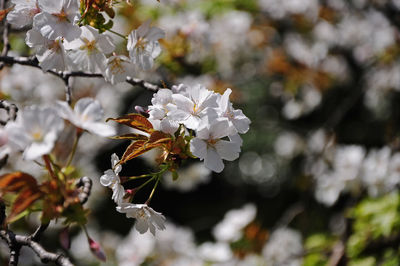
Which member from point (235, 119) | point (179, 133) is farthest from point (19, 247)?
point (235, 119)

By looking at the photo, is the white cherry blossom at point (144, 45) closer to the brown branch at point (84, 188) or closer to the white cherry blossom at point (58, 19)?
the white cherry blossom at point (58, 19)

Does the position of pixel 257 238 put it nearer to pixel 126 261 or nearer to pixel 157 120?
pixel 126 261

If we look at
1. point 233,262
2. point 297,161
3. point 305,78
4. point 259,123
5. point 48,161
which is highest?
point 48,161

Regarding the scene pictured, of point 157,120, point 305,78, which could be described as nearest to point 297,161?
point 305,78

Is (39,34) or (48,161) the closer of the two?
(48,161)

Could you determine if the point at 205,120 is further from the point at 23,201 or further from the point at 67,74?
the point at 67,74

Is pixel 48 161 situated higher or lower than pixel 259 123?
higher

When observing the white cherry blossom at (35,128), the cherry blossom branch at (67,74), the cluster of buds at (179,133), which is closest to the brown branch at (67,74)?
the cherry blossom branch at (67,74)
